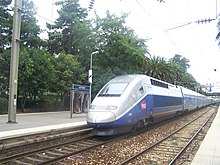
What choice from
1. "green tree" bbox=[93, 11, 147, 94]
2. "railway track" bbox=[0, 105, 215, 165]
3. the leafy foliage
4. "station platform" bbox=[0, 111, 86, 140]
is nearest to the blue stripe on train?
"railway track" bbox=[0, 105, 215, 165]

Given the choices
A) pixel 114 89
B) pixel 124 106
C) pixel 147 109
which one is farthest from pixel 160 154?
pixel 147 109

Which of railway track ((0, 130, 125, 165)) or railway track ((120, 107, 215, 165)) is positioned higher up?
railway track ((0, 130, 125, 165))

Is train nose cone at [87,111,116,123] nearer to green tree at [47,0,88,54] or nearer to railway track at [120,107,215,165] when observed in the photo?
railway track at [120,107,215,165]

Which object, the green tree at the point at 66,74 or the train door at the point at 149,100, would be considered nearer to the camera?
the train door at the point at 149,100

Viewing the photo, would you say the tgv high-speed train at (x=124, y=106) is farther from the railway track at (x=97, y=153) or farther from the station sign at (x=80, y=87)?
the station sign at (x=80, y=87)

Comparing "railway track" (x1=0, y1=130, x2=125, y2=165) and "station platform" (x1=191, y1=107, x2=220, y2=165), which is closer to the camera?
"station platform" (x1=191, y1=107, x2=220, y2=165)

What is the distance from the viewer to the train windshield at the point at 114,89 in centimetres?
1387

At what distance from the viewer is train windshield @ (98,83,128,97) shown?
13.9 meters

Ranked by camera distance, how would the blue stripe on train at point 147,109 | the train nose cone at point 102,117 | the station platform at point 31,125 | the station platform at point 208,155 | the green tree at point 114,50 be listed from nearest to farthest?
the station platform at point 208,155
the train nose cone at point 102,117
the station platform at point 31,125
the blue stripe on train at point 147,109
the green tree at point 114,50

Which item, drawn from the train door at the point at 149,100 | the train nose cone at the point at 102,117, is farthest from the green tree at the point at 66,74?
the train nose cone at the point at 102,117

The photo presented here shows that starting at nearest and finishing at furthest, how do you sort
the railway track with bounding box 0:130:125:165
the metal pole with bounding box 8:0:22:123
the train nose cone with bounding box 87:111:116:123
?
1. the railway track with bounding box 0:130:125:165
2. the train nose cone with bounding box 87:111:116:123
3. the metal pole with bounding box 8:0:22:123

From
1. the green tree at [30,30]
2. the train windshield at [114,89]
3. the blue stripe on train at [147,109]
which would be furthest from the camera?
the green tree at [30,30]

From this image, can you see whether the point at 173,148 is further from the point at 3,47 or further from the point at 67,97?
the point at 3,47

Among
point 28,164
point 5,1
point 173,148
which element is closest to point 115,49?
point 5,1
